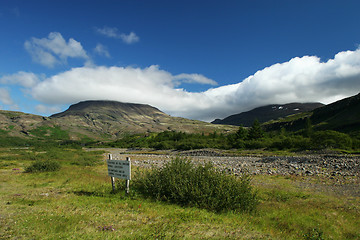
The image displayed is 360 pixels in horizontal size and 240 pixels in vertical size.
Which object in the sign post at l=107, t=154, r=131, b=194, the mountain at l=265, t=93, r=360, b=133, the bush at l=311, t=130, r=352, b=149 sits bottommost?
the bush at l=311, t=130, r=352, b=149

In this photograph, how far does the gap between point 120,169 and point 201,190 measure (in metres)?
4.52

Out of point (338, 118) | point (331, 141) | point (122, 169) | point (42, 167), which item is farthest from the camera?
point (338, 118)

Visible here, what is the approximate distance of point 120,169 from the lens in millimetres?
10922

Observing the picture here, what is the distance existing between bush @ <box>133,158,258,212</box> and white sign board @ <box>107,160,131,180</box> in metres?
1.43

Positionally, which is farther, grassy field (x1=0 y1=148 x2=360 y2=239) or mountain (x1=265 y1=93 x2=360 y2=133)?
mountain (x1=265 y1=93 x2=360 y2=133)

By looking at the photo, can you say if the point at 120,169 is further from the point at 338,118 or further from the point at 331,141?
the point at 338,118

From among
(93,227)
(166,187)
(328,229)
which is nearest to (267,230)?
(328,229)

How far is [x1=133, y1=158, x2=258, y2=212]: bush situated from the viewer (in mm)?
9641

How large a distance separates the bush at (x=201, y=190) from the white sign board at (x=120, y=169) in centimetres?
143

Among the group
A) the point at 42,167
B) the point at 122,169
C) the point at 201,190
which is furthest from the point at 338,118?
the point at 42,167

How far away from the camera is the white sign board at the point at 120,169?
10.6 metres

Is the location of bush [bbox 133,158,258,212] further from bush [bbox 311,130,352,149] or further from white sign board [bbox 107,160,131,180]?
bush [bbox 311,130,352,149]

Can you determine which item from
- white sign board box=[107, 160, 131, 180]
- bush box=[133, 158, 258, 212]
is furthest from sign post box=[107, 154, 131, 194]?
bush box=[133, 158, 258, 212]

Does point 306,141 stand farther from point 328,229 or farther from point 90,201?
point 90,201
